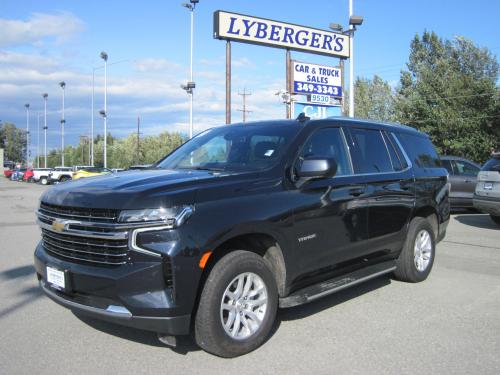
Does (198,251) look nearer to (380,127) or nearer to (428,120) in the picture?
(380,127)

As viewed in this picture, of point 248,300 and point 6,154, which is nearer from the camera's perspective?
point 248,300

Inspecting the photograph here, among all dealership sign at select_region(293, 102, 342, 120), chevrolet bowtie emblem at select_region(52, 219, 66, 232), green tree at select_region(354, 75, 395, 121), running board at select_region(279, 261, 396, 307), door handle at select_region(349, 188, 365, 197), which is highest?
green tree at select_region(354, 75, 395, 121)

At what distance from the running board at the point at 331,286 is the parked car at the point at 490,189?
242 inches

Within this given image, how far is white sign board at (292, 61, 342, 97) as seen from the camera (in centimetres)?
2352

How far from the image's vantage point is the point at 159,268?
3441mm

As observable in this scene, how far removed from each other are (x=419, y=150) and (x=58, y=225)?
4820mm

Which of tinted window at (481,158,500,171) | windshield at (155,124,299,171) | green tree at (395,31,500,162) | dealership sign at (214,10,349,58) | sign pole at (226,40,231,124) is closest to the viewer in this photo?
windshield at (155,124,299,171)

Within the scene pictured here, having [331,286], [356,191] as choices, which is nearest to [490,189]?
[356,191]

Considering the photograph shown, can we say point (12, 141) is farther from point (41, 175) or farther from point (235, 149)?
point (235, 149)

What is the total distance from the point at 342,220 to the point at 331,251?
34 centimetres

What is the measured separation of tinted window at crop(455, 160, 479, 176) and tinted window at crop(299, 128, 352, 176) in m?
9.83

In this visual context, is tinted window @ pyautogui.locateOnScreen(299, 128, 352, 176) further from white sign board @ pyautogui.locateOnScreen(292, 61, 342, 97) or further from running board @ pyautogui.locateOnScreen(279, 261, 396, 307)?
white sign board @ pyautogui.locateOnScreen(292, 61, 342, 97)

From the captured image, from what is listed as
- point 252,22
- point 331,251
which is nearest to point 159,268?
point 331,251

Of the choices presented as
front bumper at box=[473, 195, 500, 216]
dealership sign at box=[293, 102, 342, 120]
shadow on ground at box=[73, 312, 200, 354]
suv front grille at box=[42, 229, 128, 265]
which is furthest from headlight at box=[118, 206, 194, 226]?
dealership sign at box=[293, 102, 342, 120]
